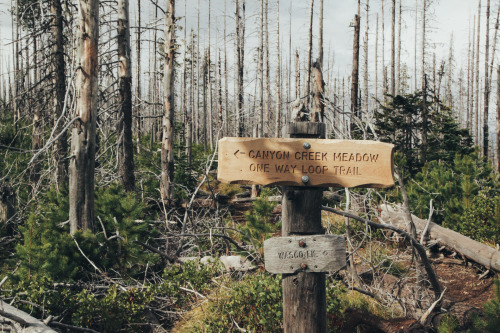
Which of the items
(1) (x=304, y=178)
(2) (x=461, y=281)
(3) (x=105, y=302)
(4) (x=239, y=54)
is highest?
(4) (x=239, y=54)

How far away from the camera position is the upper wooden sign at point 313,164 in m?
2.29

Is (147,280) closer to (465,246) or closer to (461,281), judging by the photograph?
(461,281)

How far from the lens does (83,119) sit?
482 cm

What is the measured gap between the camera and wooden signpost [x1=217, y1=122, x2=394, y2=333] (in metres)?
2.30

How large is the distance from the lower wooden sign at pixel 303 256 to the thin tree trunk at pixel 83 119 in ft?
11.0

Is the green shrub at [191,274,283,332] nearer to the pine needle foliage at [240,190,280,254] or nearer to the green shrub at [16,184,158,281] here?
the green shrub at [16,184,158,281]

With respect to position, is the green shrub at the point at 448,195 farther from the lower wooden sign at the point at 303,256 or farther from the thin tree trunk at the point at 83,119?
the thin tree trunk at the point at 83,119

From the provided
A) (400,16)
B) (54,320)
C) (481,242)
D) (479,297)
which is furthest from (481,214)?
(400,16)

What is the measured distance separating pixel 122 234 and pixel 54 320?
1242 millimetres

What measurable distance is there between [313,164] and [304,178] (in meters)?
0.10

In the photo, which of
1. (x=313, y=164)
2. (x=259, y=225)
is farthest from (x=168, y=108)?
(x=313, y=164)

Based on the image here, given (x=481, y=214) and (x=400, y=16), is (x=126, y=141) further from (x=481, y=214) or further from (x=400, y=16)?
(x=400, y=16)

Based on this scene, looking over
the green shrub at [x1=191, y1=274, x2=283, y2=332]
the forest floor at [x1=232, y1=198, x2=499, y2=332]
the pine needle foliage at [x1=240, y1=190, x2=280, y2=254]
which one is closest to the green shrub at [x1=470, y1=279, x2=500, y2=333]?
the green shrub at [x1=191, y1=274, x2=283, y2=332]

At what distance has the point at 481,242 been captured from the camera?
249 inches
